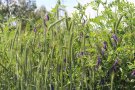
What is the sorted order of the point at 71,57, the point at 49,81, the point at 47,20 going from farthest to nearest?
the point at 47,20
the point at 49,81
the point at 71,57

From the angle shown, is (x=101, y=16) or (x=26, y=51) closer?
(x=26, y=51)

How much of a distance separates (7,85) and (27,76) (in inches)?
9.9

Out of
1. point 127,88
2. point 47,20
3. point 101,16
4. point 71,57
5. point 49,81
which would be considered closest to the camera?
point 71,57

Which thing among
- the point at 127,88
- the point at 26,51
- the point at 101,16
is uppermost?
the point at 101,16

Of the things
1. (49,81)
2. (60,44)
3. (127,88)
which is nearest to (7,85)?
(49,81)

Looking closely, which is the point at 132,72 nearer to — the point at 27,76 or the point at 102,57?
the point at 102,57

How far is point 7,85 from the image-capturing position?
185 centimetres

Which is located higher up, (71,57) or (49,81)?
(71,57)

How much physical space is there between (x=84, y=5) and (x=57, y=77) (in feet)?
2.51

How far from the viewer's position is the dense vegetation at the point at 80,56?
64.8 inches

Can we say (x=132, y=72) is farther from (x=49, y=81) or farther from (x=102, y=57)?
(x=49, y=81)

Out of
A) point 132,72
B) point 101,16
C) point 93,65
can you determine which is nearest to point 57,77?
point 93,65

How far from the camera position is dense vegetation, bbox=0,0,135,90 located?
1.65m

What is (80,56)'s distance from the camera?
186 centimetres
